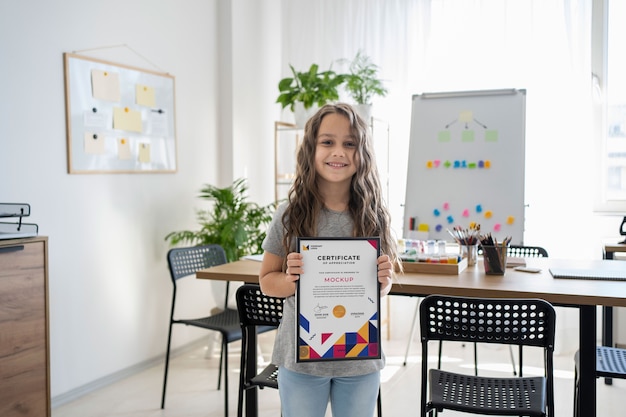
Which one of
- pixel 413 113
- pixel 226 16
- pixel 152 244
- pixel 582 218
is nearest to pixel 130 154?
pixel 152 244

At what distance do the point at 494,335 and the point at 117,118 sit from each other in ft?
8.80

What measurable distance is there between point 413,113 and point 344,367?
2.84 m

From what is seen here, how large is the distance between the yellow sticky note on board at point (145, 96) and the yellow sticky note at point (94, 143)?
411 millimetres

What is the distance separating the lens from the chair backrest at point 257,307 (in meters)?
2.41

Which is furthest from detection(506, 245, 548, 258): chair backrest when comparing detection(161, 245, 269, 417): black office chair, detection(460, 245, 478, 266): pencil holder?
detection(161, 245, 269, 417): black office chair

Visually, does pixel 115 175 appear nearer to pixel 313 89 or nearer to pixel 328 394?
pixel 313 89

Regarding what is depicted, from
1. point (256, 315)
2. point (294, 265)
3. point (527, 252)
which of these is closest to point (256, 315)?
point (256, 315)

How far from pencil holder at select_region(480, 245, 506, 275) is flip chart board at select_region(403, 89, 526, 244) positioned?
126 cm

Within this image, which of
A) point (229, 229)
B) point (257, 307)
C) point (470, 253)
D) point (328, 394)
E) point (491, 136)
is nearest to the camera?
point (328, 394)

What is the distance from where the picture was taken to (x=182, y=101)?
14.7 feet

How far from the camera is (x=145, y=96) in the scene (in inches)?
163

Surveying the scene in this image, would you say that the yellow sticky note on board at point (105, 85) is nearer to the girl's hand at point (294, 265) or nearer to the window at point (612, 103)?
the girl's hand at point (294, 265)

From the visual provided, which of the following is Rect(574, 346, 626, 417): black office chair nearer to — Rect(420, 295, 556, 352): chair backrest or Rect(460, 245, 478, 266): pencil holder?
Rect(420, 295, 556, 352): chair backrest

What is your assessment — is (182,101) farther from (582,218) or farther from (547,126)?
(582,218)
